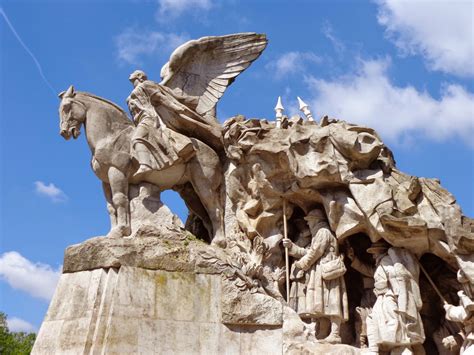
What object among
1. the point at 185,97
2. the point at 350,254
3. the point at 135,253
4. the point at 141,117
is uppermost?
the point at 185,97

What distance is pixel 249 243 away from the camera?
1181cm

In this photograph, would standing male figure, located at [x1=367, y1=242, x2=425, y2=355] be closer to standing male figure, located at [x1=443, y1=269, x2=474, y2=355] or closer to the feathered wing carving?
standing male figure, located at [x1=443, y1=269, x2=474, y2=355]

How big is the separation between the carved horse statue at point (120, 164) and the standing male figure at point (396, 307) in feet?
9.59

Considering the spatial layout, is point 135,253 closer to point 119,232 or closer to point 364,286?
point 119,232

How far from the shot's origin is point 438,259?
11.7 metres

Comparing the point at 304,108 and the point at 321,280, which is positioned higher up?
the point at 304,108

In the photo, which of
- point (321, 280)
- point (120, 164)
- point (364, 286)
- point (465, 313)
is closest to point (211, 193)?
point (120, 164)

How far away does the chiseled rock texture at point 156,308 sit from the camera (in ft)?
32.4

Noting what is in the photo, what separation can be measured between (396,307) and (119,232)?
15.2 feet

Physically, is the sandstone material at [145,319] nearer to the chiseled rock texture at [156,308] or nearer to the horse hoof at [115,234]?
the chiseled rock texture at [156,308]

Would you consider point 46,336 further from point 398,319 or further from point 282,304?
point 398,319

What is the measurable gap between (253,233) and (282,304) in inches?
67.9

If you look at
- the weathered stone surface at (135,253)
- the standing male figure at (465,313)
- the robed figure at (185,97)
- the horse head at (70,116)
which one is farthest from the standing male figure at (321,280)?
the horse head at (70,116)

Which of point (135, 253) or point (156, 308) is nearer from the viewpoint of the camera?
point (156, 308)
